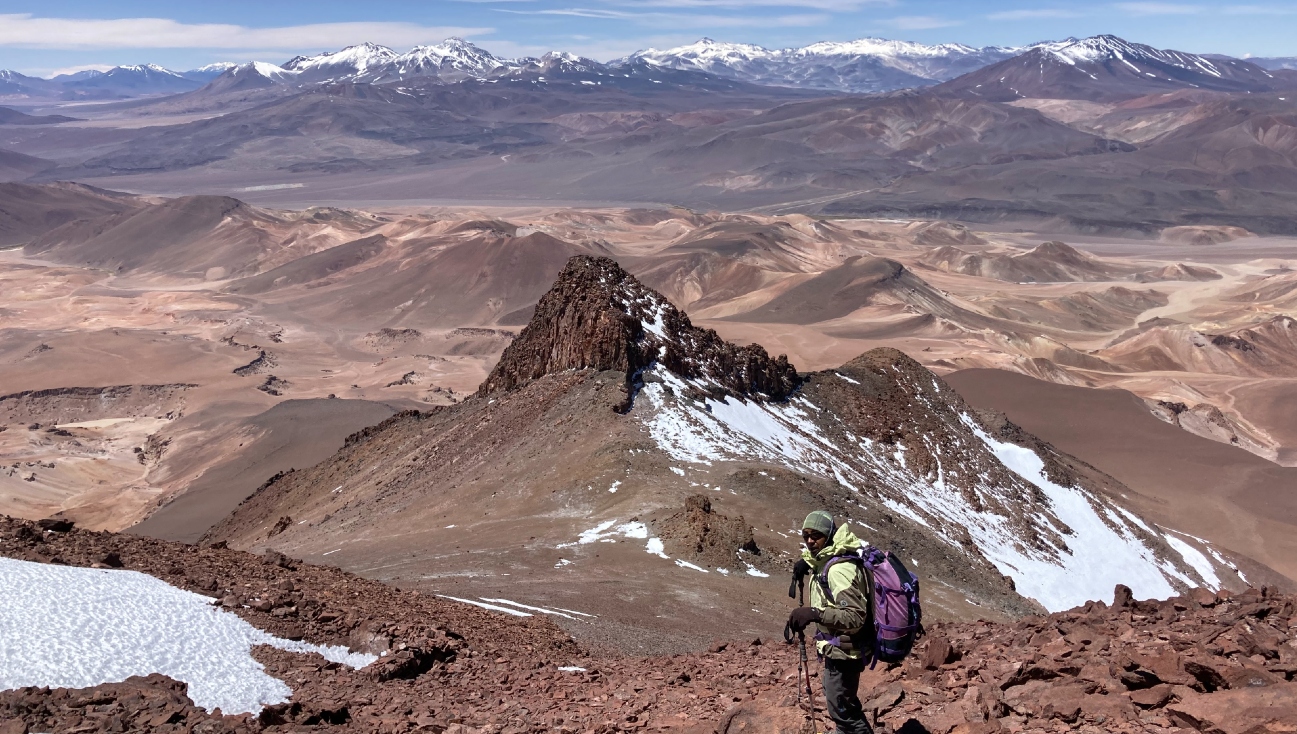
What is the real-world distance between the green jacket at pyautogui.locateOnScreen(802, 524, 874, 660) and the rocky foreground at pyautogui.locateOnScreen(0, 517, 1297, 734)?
87 centimetres

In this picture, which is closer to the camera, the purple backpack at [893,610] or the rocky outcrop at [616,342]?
the purple backpack at [893,610]

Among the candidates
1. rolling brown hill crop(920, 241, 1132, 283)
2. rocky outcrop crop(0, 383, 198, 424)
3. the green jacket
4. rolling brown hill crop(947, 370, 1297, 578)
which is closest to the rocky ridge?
rolling brown hill crop(947, 370, 1297, 578)

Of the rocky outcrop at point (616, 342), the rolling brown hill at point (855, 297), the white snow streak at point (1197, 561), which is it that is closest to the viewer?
the rocky outcrop at point (616, 342)

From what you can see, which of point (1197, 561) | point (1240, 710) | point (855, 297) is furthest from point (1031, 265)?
point (1240, 710)

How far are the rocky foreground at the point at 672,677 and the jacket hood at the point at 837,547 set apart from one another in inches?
48.3

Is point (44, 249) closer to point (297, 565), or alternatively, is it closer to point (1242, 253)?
point (297, 565)

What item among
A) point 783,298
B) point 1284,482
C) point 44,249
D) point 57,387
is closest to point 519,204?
point 44,249

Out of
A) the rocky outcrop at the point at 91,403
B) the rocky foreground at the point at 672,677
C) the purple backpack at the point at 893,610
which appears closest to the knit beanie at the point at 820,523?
the purple backpack at the point at 893,610

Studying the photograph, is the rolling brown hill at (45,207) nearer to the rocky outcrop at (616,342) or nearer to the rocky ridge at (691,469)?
the rocky outcrop at (616,342)

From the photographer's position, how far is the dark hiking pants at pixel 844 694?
241 inches

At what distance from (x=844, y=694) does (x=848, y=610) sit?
0.56 meters

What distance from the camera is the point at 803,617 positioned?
241 inches

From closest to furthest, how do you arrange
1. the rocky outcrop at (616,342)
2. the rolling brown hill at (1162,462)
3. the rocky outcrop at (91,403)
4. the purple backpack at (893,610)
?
the purple backpack at (893,610), the rocky outcrop at (616,342), the rolling brown hill at (1162,462), the rocky outcrop at (91,403)

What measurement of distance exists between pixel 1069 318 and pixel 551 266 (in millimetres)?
51888
